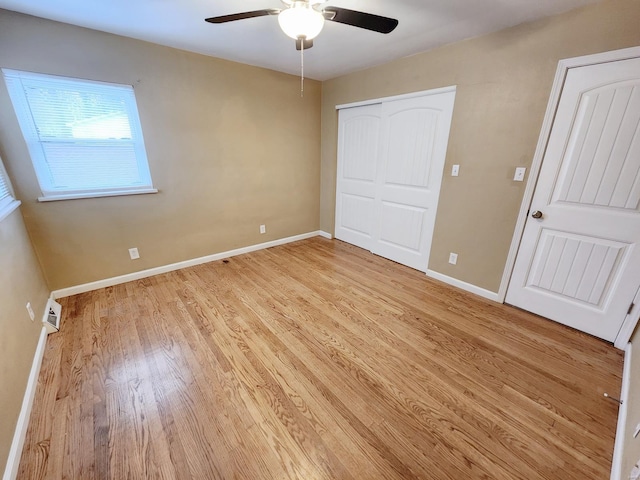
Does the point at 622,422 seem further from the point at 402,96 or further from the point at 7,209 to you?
the point at 7,209

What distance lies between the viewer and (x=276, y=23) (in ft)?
6.61

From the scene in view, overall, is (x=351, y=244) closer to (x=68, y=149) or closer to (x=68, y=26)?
(x=68, y=149)

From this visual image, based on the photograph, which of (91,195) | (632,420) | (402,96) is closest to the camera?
(632,420)

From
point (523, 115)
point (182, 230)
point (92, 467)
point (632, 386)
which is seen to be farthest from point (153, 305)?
point (523, 115)

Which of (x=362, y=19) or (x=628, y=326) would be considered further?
(x=628, y=326)

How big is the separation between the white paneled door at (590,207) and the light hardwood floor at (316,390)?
299 mm

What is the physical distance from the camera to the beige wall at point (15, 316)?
3.99ft

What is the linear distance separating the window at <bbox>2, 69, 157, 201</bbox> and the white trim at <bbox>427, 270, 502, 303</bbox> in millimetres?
3281

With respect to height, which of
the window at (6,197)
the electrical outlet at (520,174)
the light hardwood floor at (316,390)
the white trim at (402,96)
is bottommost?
the light hardwood floor at (316,390)

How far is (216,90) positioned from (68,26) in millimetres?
1185

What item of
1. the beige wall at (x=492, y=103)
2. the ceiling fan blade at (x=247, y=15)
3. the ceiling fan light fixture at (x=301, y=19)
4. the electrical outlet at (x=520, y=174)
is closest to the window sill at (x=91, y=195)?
the ceiling fan blade at (x=247, y=15)

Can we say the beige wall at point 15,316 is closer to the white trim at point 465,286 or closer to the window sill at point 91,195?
the window sill at point 91,195

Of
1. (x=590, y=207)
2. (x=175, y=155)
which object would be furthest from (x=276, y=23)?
(x=590, y=207)

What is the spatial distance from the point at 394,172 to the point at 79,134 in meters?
3.14
